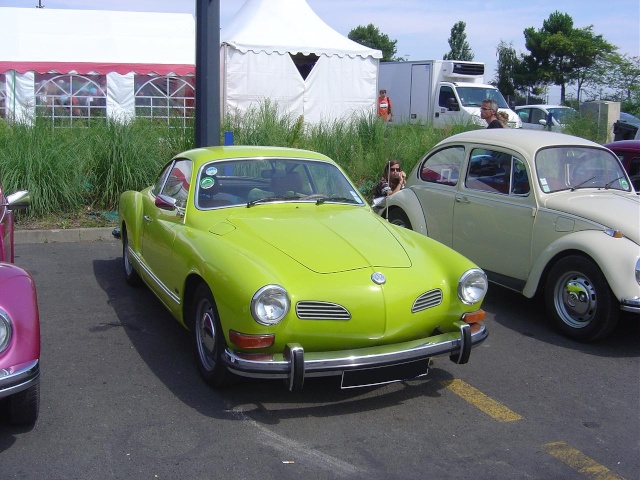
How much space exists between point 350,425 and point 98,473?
1.42 meters

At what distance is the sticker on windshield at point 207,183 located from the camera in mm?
5516

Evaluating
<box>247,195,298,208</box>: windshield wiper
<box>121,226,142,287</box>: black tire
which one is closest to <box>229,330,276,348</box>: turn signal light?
<box>247,195,298,208</box>: windshield wiper

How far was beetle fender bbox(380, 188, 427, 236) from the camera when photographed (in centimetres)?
747

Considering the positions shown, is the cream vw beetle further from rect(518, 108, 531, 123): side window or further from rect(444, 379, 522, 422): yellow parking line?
rect(518, 108, 531, 123): side window

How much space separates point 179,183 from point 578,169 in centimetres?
362

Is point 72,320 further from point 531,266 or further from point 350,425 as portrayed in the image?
point 531,266

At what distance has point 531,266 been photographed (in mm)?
6277

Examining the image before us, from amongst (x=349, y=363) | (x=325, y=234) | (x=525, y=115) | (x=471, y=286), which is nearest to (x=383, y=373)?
(x=349, y=363)

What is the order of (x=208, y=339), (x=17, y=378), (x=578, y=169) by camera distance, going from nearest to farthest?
(x=17, y=378)
(x=208, y=339)
(x=578, y=169)

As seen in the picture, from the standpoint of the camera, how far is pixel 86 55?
1814 centimetres

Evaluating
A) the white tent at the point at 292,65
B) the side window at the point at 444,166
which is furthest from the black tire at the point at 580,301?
the white tent at the point at 292,65

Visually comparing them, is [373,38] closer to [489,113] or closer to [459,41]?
[459,41]

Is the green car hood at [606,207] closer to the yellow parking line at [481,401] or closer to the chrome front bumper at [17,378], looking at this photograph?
the yellow parking line at [481,401]

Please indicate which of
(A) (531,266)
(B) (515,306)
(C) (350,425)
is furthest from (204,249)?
(B) (515,306)
